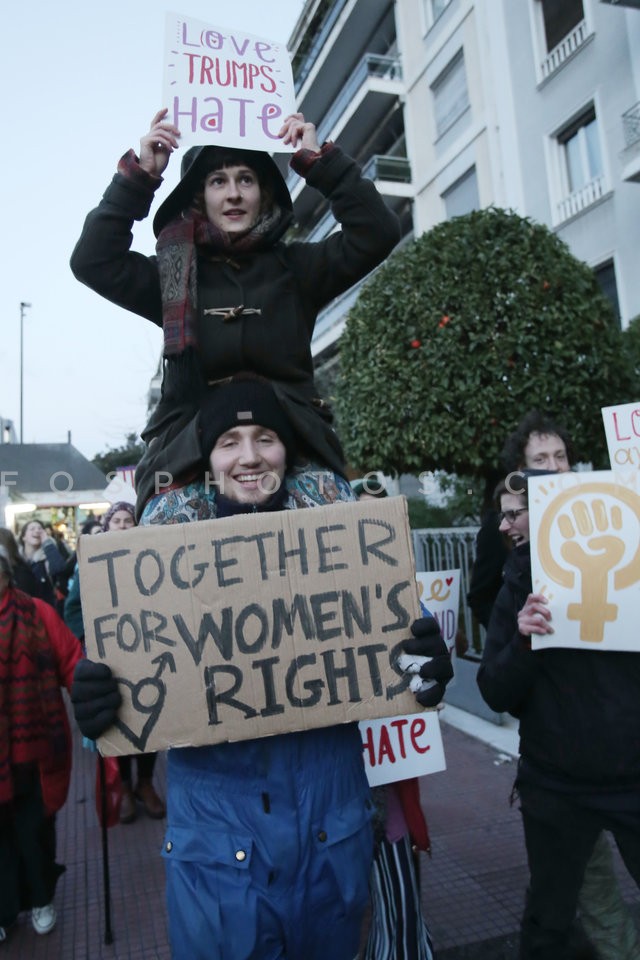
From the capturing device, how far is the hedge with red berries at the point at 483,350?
7.08 metres

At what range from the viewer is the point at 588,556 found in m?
2.23

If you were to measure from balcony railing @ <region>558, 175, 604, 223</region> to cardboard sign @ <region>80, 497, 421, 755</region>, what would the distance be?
1123cm

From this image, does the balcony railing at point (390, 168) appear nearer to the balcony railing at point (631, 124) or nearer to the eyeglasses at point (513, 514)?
the balcony railing at point (631, 124)

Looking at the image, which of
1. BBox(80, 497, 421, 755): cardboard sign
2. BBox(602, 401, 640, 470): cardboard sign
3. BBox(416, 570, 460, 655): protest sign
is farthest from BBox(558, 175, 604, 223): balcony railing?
BBox(80, 497, 421, 755): cardboard sign

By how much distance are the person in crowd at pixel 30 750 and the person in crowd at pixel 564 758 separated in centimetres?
205

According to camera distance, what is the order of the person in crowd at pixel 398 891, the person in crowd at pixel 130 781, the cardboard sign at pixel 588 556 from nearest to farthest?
the cardboard sign at pixel 588 556, the person in crowd at pixel 398 891, the person in crowd at pixel 130 781

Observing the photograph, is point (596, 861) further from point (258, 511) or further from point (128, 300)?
point (128, 300)

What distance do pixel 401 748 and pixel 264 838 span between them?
4.35 ft

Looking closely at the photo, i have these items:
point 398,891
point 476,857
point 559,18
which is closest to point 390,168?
point 559,18

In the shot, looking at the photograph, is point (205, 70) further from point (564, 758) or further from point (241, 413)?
point (564, 758)

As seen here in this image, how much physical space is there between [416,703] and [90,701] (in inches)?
28.4

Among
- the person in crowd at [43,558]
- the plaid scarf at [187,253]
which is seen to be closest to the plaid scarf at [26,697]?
the plaid scarf at [187,253]

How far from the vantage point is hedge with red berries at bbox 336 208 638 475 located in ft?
23.2

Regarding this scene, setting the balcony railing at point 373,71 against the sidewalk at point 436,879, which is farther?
the balcony railing at point 373,71
